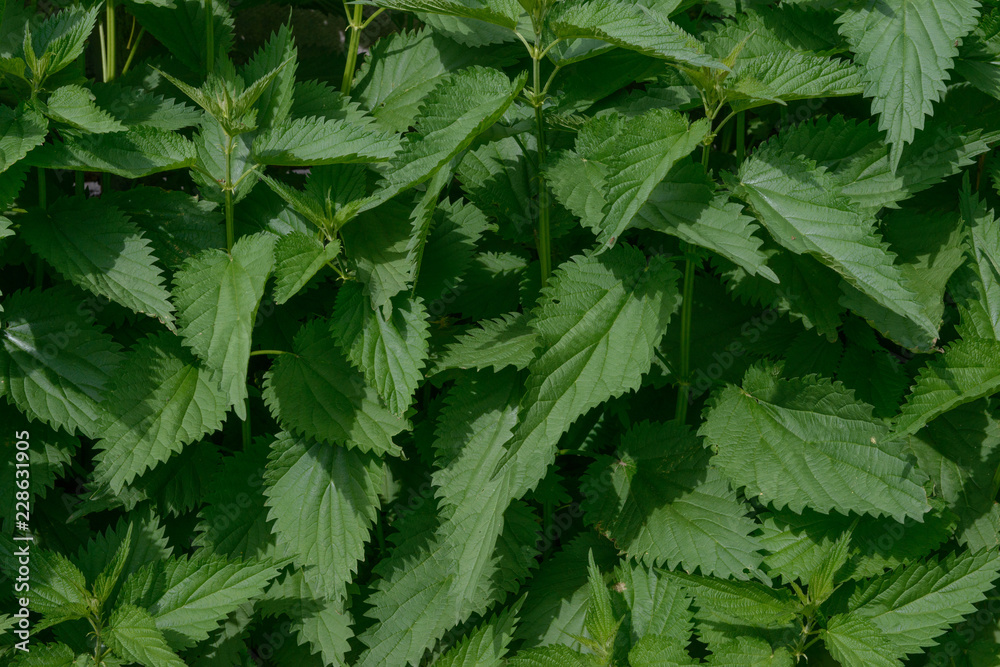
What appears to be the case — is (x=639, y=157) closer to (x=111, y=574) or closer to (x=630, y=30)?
(x=630, y=30)

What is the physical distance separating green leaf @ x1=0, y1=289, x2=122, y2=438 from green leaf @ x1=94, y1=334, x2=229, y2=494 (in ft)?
0.21

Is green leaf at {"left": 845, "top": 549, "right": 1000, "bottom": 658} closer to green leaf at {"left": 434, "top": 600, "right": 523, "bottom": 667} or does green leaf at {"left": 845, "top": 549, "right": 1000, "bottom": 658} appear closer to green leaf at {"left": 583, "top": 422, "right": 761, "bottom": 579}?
green leaf at {"left": 583, "top": 422, "right": 761, "bottom": 579}

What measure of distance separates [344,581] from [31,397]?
3.36ft

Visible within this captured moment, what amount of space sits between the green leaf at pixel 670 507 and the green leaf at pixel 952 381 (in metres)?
0.49

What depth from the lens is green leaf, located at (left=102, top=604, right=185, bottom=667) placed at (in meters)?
2.12

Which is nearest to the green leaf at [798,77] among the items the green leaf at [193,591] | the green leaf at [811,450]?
the green leaf at [811,450]

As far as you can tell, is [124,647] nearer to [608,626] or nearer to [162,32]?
[608,626]

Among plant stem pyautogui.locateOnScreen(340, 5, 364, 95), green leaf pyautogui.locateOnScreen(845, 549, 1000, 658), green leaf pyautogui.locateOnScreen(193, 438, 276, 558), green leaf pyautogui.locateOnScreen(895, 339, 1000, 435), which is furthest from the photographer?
plant stem pyautogui.locateOnScreen(340, 5, 364, 95)

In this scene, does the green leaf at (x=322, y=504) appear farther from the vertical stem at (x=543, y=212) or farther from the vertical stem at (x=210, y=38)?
the vertical stem at (x=210, y=38)

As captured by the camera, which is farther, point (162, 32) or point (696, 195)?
point (162, 32)

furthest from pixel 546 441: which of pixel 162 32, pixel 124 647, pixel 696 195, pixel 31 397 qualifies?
pixel 162 32

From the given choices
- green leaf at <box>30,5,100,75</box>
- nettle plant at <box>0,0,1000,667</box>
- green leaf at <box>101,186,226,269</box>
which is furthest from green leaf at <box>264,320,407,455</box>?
green leaf at <box>30,5,100,75</box>

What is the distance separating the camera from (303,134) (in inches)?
87.9

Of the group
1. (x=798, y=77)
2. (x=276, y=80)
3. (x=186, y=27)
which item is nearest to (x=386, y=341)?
(x=276, y=80)
